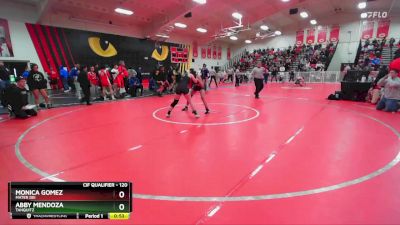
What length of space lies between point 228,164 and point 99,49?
1835cm

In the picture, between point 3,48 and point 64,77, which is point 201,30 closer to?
point 64,77

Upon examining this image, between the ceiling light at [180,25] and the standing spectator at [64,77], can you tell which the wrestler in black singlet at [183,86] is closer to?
the standing spectator at [64,77]

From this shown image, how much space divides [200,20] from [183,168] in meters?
21.4

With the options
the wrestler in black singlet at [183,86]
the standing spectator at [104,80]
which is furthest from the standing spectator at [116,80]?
the wrestler in black singlet at [183,86]

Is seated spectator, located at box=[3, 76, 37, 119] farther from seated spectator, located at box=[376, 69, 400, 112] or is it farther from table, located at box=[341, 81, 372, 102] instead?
table, located at box=[341, 81, 372, 102]

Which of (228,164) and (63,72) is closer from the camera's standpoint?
(228,164)

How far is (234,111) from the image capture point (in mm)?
7910

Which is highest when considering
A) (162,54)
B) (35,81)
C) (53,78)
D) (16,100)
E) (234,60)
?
(234,60)

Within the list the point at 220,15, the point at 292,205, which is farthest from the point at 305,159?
the point at 220,15

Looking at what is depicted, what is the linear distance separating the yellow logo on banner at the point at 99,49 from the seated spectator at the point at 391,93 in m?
18.5
